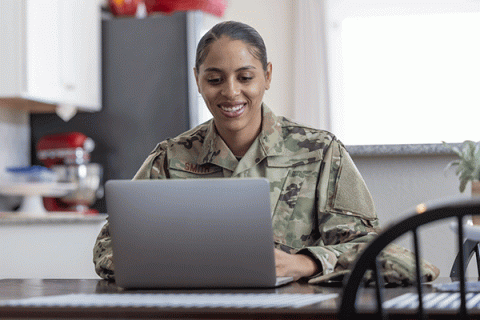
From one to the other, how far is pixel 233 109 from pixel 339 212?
332mm

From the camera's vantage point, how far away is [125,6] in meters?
3.16

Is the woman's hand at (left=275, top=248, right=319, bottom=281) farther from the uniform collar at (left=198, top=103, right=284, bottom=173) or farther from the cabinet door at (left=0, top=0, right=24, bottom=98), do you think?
the cabinet door at (left=0, top=0, right=24, bottom=98)

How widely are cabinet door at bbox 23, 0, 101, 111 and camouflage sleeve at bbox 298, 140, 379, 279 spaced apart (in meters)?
1.66

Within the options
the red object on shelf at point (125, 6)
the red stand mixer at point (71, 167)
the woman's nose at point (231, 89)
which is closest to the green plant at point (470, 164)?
the woman's nose at point (231, 89)

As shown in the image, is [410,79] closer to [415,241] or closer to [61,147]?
[61,147]

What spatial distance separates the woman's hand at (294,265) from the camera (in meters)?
1.08

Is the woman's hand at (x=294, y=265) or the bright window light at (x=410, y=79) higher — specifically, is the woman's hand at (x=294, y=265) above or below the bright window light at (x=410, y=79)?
below

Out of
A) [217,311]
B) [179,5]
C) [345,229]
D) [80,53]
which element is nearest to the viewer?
[217,311]

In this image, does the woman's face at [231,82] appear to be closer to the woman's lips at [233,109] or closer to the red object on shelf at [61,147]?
the woman's lips at [233,109]

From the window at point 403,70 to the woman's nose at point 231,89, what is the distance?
3077 millimetres

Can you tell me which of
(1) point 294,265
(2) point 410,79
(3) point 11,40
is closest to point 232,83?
(1) point 294,265

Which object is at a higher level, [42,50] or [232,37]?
[42,50]

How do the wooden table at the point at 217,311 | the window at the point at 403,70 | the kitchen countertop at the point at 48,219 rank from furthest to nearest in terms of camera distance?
1. the window at the point at 403,70
2. the kitchen countertop at the point at 48,219
3. the wooden table at the point at 217,311

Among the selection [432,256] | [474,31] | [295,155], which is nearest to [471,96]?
[474,31]
